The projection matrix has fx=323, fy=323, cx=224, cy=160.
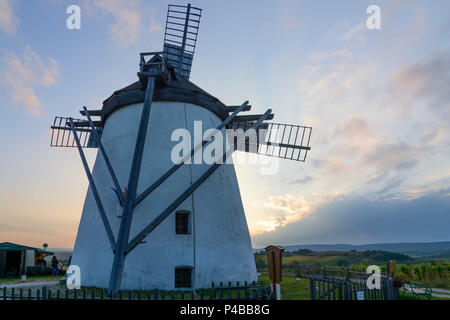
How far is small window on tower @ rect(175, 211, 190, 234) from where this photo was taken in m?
13.5

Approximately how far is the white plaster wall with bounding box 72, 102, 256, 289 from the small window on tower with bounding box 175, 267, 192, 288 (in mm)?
300

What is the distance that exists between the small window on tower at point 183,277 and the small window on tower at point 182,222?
4.83 feet

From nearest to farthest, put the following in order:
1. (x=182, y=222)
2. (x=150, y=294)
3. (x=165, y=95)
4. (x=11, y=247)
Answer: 1. (x=150, y=294)
2. (x=182, y=222)
3. (x=165, y=95)
4. (x=11, y=247)

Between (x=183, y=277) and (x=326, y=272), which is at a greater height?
(x=183, y=277)

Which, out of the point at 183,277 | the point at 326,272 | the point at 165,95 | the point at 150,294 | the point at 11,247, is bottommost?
the point at 326,272

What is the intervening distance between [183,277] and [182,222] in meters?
2.18

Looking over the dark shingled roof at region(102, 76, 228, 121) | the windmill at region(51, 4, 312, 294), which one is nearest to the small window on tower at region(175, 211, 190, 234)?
the windmill at region(51, 4, 312, 294)

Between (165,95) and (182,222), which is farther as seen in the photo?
(165,95)

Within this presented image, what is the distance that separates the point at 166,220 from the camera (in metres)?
13.1

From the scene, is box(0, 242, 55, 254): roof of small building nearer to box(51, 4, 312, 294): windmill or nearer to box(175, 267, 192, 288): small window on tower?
box(51, 4, 312, 294): windmill

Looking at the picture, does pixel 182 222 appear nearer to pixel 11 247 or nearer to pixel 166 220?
pixel 166 220

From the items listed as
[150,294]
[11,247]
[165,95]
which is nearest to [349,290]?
[150,294]
